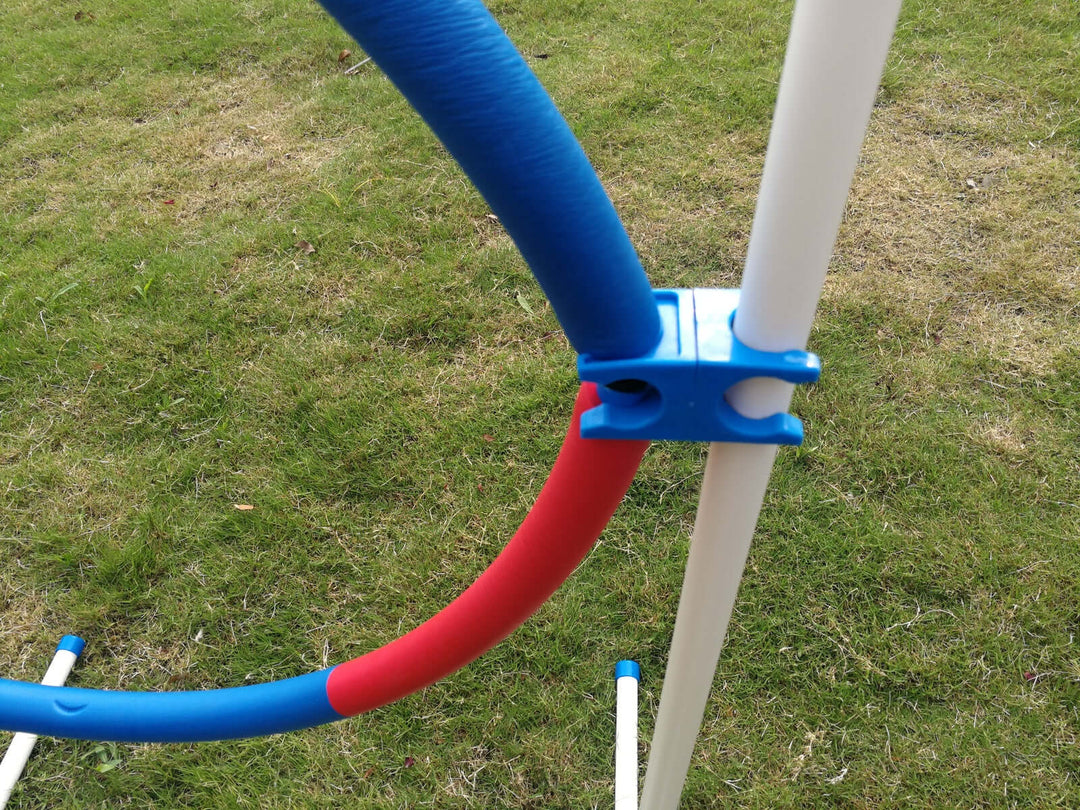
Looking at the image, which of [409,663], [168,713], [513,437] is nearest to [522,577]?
[409,663]

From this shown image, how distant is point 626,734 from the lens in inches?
70.6

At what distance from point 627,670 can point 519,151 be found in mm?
1621

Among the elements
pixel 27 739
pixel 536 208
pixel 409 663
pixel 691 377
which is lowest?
pixel 27 739

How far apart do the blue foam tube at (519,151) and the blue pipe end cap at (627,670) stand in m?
1.43

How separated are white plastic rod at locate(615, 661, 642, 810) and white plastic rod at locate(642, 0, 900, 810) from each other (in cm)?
98

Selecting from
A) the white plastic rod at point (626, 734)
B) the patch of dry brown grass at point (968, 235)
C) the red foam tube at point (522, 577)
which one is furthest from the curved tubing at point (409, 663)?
the patch of dry brown grass at point (968, 235)

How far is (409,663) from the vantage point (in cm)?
126

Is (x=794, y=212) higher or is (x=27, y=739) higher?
(x=794, y=212)

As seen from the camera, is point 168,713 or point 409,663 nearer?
point 409,663

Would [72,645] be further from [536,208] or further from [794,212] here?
[794,212]

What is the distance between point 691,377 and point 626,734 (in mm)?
1355

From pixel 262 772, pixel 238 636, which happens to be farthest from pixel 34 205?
pixel 262 772

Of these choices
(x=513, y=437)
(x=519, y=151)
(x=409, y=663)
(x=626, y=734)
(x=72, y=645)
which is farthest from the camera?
(x=513, y=437)

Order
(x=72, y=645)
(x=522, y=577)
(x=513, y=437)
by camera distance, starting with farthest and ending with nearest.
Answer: (x=513, y=437), (x=72, y=645), (x=522, y=577)
